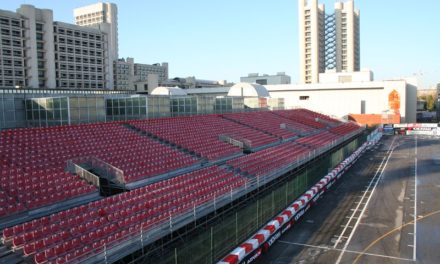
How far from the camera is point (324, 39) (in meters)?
139

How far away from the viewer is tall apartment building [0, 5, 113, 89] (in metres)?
75.7

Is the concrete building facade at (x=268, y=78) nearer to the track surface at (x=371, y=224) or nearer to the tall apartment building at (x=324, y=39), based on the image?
the tall apartment building at (x=324, y=39)

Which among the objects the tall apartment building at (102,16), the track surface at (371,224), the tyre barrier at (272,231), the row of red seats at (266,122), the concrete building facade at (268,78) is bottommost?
the track surface at (371,224)

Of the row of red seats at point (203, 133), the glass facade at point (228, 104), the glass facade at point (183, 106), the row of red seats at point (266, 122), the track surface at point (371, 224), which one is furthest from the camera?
the glass facade at point (228, 104)

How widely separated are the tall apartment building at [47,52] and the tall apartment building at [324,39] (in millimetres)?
70790

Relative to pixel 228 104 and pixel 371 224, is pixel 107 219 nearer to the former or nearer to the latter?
pixel 371 224

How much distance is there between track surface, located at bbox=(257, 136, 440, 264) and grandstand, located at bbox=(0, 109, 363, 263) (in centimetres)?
373

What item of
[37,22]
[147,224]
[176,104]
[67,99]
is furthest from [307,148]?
[37,22]

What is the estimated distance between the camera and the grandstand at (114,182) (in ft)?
41.5

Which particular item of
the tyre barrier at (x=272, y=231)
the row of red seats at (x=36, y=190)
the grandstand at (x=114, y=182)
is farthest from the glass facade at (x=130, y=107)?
the tyre barrier at (x=272, y=231)

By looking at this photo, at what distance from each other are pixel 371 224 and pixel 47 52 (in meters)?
→ 78.9

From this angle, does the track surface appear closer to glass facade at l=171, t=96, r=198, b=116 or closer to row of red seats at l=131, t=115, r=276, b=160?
row of red seats at l=131, t=115, r=276, b=160

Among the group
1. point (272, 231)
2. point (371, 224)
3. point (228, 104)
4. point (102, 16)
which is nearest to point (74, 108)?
point (272, 231)

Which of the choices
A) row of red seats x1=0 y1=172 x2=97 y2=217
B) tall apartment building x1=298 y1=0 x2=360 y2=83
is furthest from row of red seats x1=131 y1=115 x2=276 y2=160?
tall apartment building x1=298 y1=0 x2=360 y2=83
